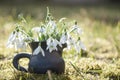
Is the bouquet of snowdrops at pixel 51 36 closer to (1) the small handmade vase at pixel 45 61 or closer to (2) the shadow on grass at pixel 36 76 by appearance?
(1) the small handmade vase at pixel 45 61

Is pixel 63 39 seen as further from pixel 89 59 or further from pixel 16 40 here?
pixel 89 59

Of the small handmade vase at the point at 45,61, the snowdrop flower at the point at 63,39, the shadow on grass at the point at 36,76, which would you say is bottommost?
the shadow on grass at the point at 36,76

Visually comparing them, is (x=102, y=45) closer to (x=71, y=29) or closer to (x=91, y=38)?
(x=91, y=38)

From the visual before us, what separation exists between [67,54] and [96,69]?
0.83 metres

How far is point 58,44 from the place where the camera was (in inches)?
141

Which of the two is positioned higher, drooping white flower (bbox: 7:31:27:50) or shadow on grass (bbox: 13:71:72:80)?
drooping white flower (bbox: 7:31:27:50)

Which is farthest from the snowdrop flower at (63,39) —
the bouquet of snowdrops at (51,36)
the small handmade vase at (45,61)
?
the small handmade vase at (45,61)

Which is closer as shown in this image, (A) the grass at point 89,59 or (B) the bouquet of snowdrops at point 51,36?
(B) the bouquet of snowdrops at point 51,36

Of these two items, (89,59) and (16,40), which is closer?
(16,40)

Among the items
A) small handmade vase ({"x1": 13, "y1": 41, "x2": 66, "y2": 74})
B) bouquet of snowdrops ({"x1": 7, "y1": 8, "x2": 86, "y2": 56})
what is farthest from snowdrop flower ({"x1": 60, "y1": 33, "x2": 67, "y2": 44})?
small handmade vase ({"x1": 13, "y1": 41, "x2": 66, "y2": 74})

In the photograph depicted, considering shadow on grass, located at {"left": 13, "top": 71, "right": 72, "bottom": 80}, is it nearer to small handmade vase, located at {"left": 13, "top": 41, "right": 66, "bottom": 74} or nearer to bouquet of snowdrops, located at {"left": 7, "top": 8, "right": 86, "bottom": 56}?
small handmade vase, located at {"left": 13, "top": 41, "right": 66, "bottom": 74}

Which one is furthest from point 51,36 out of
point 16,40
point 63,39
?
point 16,40

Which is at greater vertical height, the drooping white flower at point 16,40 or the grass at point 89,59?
the drooping white flower at point 16,40

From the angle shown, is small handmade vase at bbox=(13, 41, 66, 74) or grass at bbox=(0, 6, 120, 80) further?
grass at bbox=(0, 6, 120, 80)
